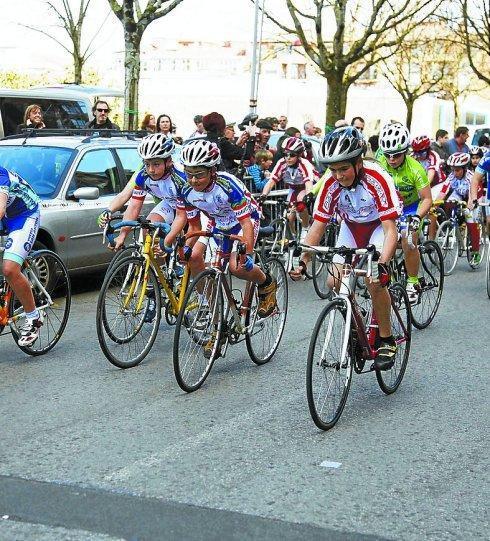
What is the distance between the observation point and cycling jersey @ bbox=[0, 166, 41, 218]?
8.37 m

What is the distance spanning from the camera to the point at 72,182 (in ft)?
39.9

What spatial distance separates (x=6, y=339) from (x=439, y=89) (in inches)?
2166

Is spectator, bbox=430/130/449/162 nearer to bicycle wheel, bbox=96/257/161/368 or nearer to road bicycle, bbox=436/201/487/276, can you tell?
road bicycle, bbox=436/201/487/276

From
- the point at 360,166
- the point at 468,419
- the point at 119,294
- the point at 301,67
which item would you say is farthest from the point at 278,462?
the point at 301,67

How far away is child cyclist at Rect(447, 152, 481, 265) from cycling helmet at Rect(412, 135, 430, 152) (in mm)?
1997

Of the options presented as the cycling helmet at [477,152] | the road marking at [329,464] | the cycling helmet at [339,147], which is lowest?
the road marking at [329,464]

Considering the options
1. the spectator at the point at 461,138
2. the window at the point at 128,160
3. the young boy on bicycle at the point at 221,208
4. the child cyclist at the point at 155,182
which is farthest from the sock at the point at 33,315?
the spectator at the point at 461,138

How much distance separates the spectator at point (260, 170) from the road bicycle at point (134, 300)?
7.39 metres

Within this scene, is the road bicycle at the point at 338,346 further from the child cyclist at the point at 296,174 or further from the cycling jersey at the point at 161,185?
the child cyclist at the point at 296,174

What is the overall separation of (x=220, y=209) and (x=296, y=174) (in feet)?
20.6

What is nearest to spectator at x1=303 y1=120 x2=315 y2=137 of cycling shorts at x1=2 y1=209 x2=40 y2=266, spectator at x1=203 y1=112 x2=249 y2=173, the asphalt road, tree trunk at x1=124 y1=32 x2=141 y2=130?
tree trunk at x1=124 y1=32 x2=141 y2=130

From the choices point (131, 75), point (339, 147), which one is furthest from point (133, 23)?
point (339, 147)

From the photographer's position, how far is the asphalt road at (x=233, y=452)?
203 inches

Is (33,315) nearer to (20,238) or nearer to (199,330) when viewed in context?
(20,238)
